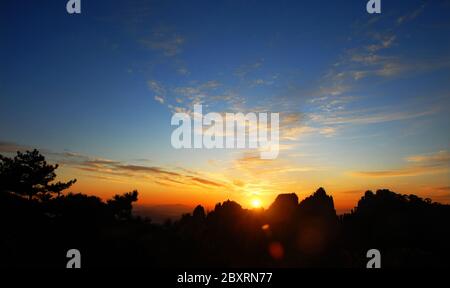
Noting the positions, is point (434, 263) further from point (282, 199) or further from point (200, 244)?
point (200, 244)

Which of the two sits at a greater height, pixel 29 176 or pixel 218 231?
pixel 29 176

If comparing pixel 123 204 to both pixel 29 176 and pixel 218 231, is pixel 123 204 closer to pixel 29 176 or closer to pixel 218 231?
pixel 29 176

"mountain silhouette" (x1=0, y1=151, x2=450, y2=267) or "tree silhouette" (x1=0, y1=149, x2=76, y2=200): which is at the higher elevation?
"tree silhouette" (x1=0, y1=149, x2=76, y2=200)

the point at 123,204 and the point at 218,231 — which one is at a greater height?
the point at 123,204

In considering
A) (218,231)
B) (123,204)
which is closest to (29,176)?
(123,204)

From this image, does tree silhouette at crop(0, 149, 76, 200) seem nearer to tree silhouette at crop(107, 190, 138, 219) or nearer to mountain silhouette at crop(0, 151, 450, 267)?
mountain silhouette at crop(0, 151, 450, 267)

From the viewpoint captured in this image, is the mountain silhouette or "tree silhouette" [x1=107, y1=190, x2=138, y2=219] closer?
the mountain silhouette

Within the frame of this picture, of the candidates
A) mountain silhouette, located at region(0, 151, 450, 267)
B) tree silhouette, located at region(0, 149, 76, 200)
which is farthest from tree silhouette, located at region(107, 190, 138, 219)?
tree silhouette, located at region(0, 149, 76, 200)

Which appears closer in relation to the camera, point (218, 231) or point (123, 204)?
point (123, 204)

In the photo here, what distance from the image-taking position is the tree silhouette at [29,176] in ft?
120

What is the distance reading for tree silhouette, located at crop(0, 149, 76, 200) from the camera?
36.4 metres

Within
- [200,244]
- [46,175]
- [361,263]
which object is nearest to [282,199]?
[361,263]

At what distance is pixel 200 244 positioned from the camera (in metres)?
31.8

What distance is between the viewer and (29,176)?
38.1 metres
